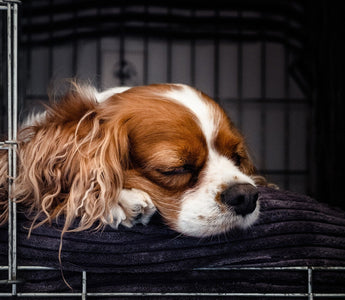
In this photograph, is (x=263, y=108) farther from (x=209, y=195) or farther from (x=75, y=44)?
(x=209, y=195)

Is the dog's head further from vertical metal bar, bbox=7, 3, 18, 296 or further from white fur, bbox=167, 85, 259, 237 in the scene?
vertical metal bar, bbox=7, 3, 18, 296

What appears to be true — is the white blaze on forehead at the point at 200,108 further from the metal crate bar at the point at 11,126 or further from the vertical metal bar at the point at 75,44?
the vertical metal bar at the point at 75,44

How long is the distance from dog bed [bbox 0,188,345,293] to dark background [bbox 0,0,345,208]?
170 cm

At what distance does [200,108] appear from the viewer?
4.59 ft

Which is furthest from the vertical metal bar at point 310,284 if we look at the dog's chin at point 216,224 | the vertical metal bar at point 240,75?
the vertical metal bar at point 240,75

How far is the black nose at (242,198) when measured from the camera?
1186mm

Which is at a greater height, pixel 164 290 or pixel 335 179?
pixel 335 179

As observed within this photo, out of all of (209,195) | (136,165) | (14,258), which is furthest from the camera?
(136,165)

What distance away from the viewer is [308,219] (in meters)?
1.22

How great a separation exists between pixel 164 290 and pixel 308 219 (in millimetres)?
401

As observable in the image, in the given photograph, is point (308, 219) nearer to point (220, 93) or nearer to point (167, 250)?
point (167, 250)

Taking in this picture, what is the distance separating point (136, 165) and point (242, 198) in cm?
32

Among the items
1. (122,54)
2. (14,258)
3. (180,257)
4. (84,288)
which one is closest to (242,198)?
(180,257)

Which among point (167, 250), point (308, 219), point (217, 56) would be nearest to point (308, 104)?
point (217, 56)
